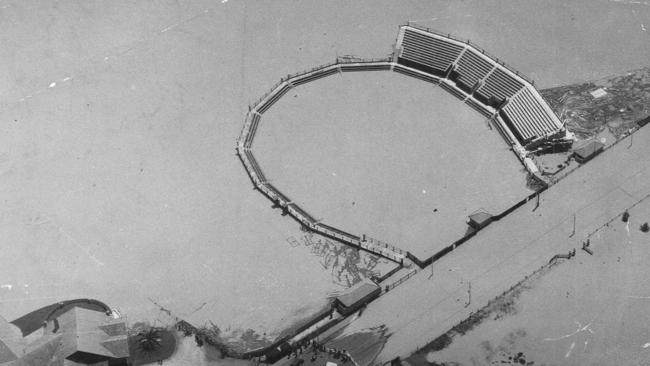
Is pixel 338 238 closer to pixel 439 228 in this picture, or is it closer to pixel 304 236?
pixel 304 236

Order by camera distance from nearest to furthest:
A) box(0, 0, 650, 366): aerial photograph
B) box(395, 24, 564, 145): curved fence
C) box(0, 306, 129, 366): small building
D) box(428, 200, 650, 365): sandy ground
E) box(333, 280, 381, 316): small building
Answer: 1. box(0, 306, 129, 366): small building
2. box(428, 200, 650, 365): sandy ground
3. box(0, 0, 650, 366): aerial photograph
4. box(333, 280, 381, 316): small building
5. box(395, 24, 564, 145): curved fence

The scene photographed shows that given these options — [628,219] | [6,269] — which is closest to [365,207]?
[628,219]

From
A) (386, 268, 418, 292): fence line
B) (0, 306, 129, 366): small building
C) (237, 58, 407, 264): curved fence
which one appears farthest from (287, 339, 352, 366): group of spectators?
(0, 306, 129, 366): small building

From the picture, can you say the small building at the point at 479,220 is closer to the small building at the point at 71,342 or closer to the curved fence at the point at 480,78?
the curved fence at the point at 480,78

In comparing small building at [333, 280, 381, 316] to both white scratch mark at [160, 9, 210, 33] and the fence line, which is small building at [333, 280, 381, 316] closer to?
the fence line

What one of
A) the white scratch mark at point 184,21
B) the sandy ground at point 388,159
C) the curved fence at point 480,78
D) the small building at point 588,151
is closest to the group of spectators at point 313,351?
the sandy ground at point 388,159
